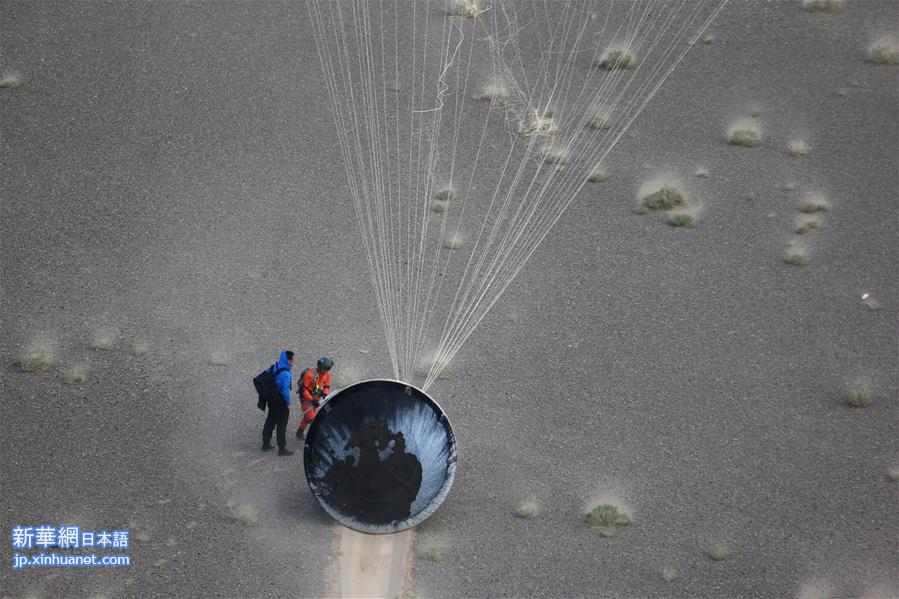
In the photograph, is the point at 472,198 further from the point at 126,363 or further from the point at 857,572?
the point at 857,572

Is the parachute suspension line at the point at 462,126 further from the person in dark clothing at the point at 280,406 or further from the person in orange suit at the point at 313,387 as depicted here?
the person in dark clothing at the point at 280,406

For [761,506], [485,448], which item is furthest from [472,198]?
[761,506]

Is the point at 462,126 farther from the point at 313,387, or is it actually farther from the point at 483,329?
the point at 313,387

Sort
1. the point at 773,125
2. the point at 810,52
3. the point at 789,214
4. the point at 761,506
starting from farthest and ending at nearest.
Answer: the point at 810,52
the point at 773,125
the point at 789,214
the point at 761,506

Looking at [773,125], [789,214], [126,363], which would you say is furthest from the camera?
[773,125]

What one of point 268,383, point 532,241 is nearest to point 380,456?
point 268,383

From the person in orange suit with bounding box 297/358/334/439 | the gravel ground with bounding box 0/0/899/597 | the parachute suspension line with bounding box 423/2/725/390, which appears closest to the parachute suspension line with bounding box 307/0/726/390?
the parachute suspension line with bounding box 423/2/725/390

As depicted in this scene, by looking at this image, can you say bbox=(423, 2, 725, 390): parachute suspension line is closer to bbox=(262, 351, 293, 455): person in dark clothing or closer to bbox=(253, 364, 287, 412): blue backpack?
bbox=(262, 351, 293, 455): person in dark clothing
